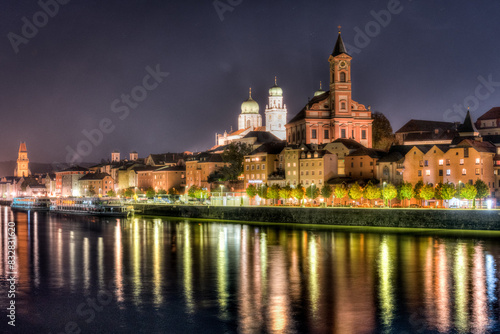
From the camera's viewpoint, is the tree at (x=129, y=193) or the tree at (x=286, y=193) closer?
the tree at (x=286, y=193)

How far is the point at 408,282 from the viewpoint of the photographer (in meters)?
29.6

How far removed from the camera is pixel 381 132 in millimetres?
87938

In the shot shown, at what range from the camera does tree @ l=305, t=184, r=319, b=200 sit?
215 feet

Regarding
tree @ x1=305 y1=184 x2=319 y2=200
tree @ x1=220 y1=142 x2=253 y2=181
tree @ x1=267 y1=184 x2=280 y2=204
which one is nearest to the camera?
tree @ x1=305 y1=184 x2=319 y2=200

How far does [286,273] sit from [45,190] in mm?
147463

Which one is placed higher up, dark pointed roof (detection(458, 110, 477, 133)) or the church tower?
the church tower

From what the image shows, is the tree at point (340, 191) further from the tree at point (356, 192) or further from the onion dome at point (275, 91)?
the onion dome at point (275, 91)

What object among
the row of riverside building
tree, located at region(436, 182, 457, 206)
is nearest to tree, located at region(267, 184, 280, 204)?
the row of riverside building

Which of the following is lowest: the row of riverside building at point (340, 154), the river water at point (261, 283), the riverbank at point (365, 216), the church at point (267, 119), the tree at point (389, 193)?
the river water at point (261, 283)

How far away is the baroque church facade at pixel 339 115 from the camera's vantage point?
7919cm

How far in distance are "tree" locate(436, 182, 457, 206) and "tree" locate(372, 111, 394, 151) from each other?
31.2m

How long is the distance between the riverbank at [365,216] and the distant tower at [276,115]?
166ft

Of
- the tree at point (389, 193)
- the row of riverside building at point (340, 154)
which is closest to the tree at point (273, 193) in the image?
the row of riverside building at point (340, 154)

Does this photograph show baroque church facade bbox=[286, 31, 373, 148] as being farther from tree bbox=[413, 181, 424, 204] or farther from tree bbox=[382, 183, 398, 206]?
tree bbox=[413, 181, 424, 204]
